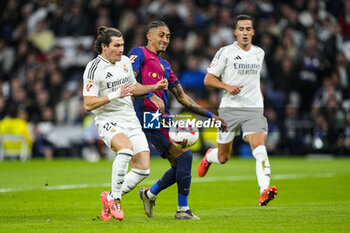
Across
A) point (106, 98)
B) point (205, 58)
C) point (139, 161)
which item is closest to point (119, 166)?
point (139, 161)

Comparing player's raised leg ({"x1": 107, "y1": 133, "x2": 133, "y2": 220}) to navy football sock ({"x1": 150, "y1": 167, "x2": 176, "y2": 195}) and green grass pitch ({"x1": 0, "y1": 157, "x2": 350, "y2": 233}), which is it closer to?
green grass pitch ({"x1": 0, "y1": 157, "x2": 350, "y2": 233})

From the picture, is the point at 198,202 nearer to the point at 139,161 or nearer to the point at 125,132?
the point at 139,161

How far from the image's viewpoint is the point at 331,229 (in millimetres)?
7984

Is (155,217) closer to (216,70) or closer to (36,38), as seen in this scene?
(216,70)

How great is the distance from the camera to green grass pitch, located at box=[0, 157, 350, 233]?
8.31m

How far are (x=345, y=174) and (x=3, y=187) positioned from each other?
314 inches

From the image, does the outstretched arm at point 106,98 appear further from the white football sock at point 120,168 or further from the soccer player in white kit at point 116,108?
the white football sock at point 120,168

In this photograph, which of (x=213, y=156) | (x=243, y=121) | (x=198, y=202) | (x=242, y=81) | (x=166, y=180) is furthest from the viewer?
(x=213, y=156)

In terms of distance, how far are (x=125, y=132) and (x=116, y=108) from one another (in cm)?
32

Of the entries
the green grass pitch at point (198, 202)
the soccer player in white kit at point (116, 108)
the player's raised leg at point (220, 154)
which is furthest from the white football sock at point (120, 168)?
the player's raised leg at point (220, 154)

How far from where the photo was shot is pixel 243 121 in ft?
36.7

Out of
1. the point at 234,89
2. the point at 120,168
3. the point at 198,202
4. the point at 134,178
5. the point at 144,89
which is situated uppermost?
the point at 144,89

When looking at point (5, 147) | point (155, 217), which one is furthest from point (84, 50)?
point (155, 217)

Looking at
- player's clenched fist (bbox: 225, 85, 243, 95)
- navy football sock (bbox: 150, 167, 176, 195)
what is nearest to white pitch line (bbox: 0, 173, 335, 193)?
navy football sock (bbox: 150, 167, 176, 195)
